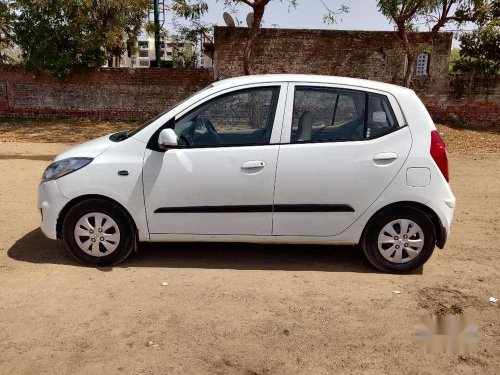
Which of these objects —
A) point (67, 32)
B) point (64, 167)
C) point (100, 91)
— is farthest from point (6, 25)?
point (64, 167)

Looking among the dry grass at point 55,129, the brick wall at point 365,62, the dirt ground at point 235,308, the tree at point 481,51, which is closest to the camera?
the dirt ground at point 235,308

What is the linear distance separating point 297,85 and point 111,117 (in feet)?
40.2

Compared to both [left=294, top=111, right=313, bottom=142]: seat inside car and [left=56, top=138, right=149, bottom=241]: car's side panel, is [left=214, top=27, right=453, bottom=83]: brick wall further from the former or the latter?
[left=56, top=138, right=149, bottom=241]: car's side panel

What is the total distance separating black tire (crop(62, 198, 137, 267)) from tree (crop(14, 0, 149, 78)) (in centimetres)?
1192

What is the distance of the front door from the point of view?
4020mm

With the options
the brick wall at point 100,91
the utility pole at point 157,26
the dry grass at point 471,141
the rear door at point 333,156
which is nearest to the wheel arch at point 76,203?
the rear door at point 333,156

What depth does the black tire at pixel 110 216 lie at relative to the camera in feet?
13.5

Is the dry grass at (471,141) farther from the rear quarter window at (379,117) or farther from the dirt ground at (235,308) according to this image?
the rear quarter window at (379,117)

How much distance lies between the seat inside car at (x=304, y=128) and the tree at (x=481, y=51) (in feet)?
40.3

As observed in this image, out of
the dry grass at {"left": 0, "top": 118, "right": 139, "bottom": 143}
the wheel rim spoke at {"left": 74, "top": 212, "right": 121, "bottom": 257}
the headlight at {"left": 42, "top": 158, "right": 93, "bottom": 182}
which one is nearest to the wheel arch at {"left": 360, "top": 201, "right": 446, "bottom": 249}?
the wheel rim spoke at {"left": 74, "top": 212, "right": 121, "bottom": 257}

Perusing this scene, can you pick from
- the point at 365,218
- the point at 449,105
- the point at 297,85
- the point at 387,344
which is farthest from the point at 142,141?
the point at 449,105

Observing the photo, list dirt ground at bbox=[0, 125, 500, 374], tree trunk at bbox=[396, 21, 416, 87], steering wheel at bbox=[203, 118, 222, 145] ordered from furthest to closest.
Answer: tree trunk at bbox=[396, 21, 416, 87] → steering wheel at bbox=[203, 118, 222, 145] → dirt ground at bbox=[0, 125, 500, 374]

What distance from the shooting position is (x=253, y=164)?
157 inches

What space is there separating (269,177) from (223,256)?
1.08 m
